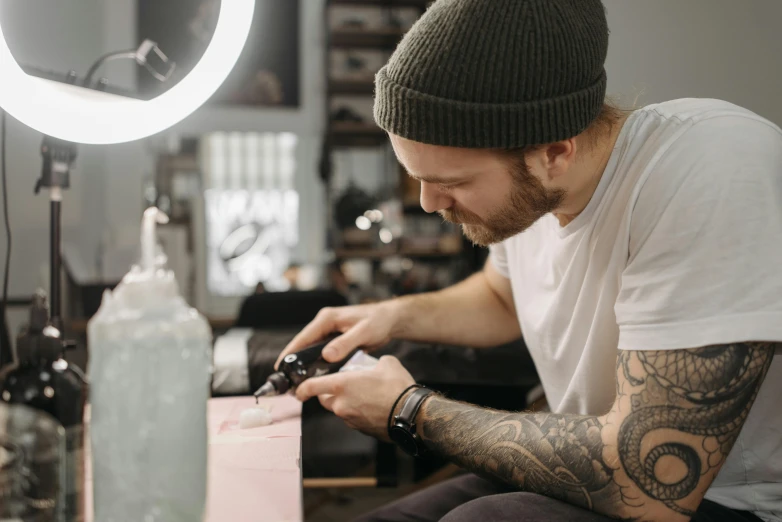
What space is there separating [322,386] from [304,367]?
91 millimetres

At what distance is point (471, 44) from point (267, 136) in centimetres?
374

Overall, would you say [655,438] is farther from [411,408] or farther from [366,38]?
[366,38]

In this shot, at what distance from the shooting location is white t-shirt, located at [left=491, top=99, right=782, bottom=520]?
0.81 m

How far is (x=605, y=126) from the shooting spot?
3.38 ft

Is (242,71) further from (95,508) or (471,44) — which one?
(95,508)

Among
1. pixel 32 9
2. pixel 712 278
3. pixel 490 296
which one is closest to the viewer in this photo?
pixel 712 278

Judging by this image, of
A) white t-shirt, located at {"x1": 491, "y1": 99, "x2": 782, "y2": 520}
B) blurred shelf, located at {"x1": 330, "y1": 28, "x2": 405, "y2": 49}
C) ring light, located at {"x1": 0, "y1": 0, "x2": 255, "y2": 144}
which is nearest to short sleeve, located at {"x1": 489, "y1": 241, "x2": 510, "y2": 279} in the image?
white t-shirt, located at {"x1": 491, "y1": 99, "x2": 782, "y2": 520}

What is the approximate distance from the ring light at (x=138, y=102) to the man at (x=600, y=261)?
222mm

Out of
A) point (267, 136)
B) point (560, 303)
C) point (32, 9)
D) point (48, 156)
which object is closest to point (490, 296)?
point (560, 303)

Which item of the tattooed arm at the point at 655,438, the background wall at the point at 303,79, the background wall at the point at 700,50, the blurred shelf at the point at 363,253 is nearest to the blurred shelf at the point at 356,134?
the background wall at the point at 303,79

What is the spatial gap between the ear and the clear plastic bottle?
60cm

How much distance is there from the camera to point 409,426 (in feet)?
3.20

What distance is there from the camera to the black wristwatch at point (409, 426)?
3.20ft

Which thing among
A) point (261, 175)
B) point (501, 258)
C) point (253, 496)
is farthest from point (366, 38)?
point (253, 496)
